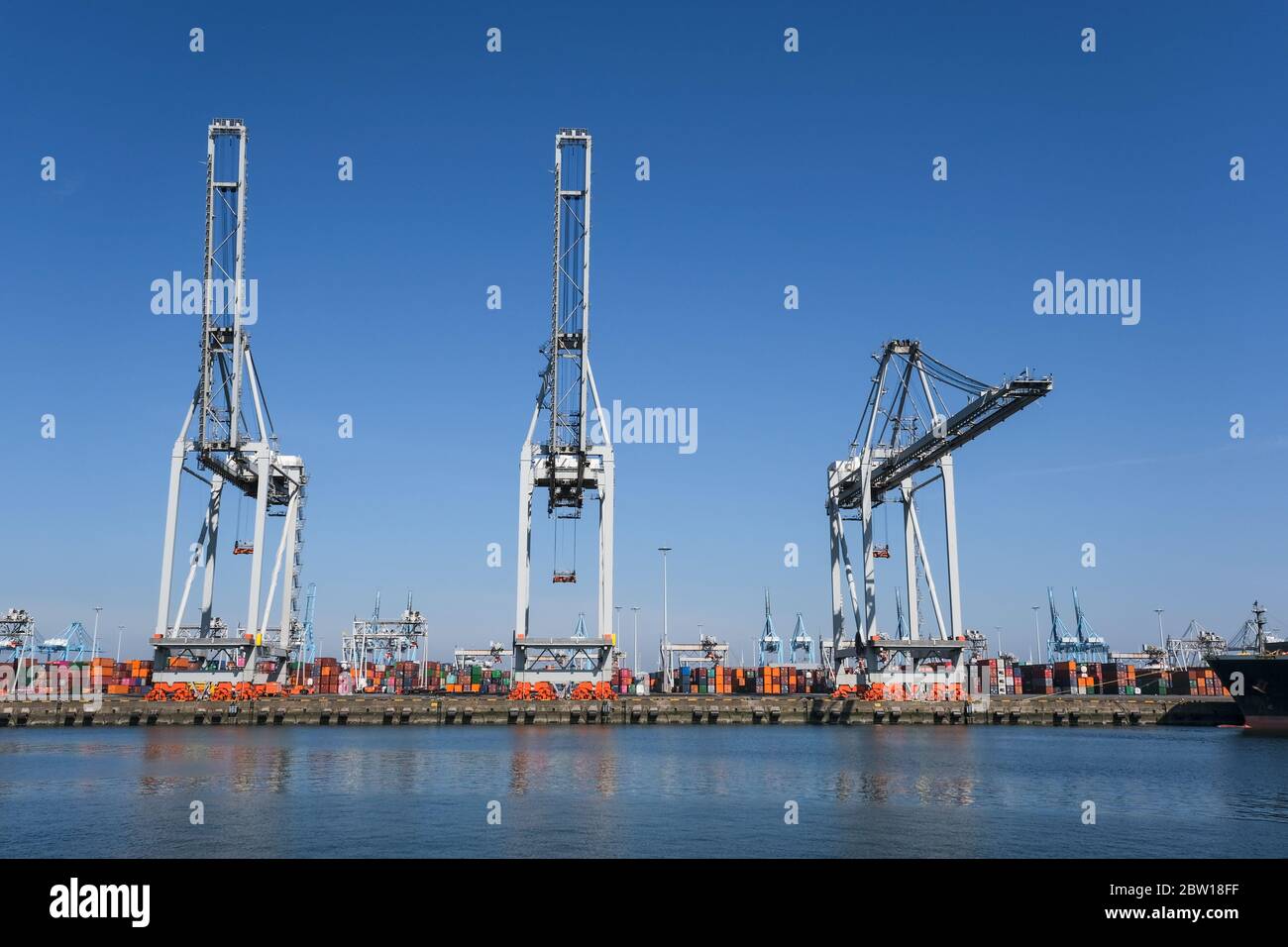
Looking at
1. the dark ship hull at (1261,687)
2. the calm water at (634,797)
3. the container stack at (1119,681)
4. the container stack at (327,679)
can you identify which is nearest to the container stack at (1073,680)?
the container stack at (1119,681)

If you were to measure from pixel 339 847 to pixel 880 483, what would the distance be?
5861cm

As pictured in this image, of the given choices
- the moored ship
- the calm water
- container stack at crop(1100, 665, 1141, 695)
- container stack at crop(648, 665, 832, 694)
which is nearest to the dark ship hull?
the moored ship

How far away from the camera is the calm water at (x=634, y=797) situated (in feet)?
67.2

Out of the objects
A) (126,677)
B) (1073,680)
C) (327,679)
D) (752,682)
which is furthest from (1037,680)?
(126,677)

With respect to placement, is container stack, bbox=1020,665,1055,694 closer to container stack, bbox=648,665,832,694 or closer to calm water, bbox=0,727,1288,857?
container stack, bbox=648,665,832,694

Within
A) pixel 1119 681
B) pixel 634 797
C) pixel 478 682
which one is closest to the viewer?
pixel 634 797

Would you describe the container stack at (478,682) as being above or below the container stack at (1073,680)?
below

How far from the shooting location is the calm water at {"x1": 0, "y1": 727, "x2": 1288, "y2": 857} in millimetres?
20484

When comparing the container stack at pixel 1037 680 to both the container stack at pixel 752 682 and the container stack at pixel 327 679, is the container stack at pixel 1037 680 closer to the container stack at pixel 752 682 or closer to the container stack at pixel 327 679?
the container stack at pixel 752 682

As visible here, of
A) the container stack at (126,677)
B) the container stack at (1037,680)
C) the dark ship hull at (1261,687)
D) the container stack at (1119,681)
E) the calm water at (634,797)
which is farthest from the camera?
the container stack at (1119,681)

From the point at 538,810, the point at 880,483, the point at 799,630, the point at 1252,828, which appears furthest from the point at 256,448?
the point at 799,630

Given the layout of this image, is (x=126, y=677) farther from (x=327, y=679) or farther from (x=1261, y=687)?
(x=1261, y=687)

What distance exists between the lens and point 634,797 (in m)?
27.1
